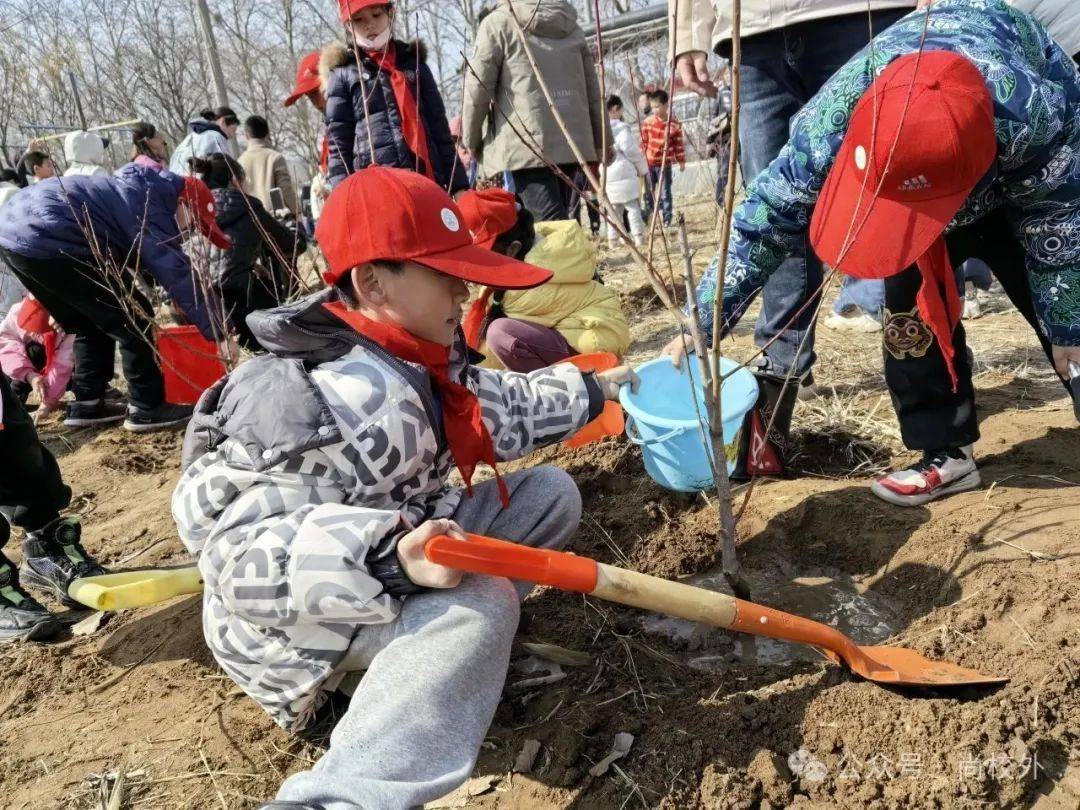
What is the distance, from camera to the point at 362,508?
155cm

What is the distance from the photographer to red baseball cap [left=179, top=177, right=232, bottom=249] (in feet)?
13.6

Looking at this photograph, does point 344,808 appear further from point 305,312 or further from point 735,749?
point 305,312

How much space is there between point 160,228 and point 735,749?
3783mm

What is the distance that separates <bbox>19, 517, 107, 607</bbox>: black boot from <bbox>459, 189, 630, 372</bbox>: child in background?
1.64 meters

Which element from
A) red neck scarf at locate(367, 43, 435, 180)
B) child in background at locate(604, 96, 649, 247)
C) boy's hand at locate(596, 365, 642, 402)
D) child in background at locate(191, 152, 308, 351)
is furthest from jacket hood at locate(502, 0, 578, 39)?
child in background at locate(604, 96, 649, 247)

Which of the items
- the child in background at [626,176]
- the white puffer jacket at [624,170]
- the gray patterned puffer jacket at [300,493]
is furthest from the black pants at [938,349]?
the white puffer jacket at [624,170]

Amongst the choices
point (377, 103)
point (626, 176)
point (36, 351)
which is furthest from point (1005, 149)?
point (626, 176)

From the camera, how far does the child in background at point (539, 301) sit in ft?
10.8

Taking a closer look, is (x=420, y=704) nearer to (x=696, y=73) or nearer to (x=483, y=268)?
(x=483, y=268)

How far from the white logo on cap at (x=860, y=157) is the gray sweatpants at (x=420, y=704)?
1.14m

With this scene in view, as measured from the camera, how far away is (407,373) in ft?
5.58

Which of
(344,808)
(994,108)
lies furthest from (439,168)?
(344,808)

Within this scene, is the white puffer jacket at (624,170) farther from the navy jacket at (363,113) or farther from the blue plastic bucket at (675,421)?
the blue plastic bucket at (675,421)

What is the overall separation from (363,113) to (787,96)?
1.84m
